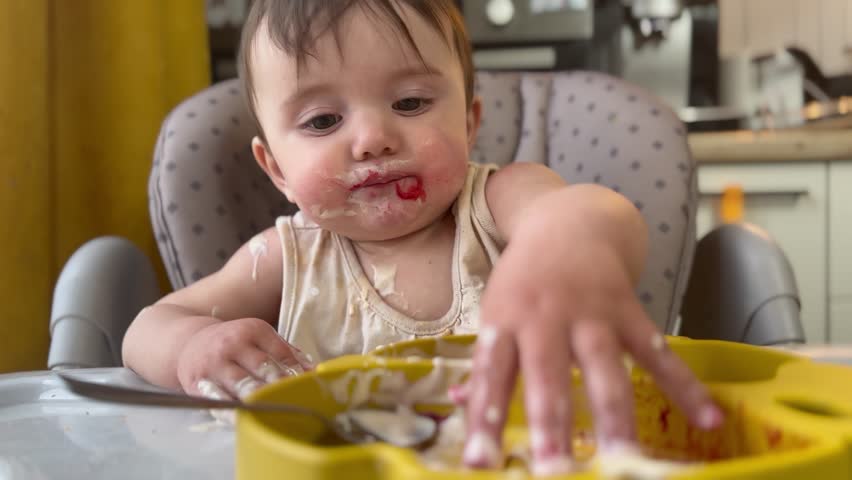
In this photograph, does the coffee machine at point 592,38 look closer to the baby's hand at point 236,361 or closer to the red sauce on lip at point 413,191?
the red sauce on lip at point 413,191

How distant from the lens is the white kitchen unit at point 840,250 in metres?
1.84

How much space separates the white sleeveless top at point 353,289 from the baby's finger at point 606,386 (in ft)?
1.53

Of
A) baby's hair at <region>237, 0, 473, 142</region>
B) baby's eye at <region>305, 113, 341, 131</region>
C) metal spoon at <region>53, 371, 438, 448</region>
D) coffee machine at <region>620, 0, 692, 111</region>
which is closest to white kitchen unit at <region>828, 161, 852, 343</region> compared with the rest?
coffee machine at <region>620, 0, 692, 111</region>

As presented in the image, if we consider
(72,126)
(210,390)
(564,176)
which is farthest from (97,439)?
(72,126)

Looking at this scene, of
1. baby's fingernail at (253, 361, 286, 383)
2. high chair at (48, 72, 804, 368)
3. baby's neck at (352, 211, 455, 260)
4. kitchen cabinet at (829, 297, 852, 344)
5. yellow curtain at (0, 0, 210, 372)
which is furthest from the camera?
kitchen cabinet at (829, 297, 852, 344)

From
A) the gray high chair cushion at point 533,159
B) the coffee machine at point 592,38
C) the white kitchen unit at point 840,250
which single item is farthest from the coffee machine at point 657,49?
the gray high chair cushion at point 533,159

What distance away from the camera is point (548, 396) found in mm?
328

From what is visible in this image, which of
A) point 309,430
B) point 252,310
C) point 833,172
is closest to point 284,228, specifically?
point 252,310

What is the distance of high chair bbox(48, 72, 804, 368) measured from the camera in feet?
3.31

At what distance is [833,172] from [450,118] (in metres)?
1.36

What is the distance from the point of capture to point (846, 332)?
6.31ft

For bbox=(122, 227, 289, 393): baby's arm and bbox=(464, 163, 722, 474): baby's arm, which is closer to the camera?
bbox=(464, 163, 722, 474): baby's arm

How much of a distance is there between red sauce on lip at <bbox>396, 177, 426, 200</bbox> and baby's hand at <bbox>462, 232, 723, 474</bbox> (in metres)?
0.41

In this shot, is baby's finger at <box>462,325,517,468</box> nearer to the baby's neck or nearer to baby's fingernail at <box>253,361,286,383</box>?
baby's fingernail at <box>253,361,286,383</box>
